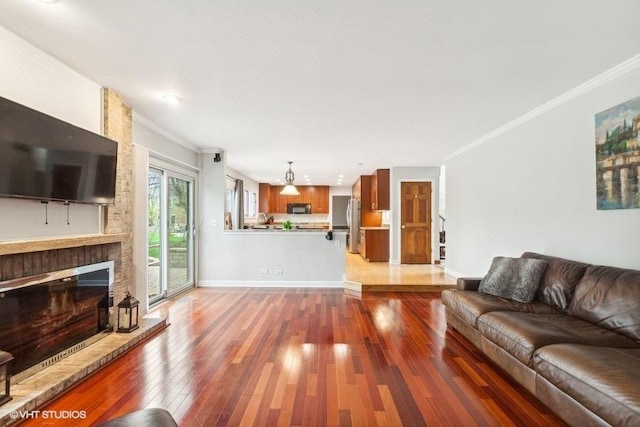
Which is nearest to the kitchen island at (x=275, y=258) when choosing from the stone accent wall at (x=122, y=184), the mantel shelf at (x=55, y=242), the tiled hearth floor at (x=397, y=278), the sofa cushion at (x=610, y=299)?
the tiled hearth floor at (x=397, y=278)

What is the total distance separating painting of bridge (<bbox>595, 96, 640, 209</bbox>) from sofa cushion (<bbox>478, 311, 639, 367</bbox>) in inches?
44.5

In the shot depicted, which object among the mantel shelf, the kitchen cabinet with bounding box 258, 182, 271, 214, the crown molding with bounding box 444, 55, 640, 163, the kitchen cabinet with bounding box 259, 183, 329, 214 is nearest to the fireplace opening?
the mantel shelf

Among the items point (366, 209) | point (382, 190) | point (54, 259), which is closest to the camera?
point (54, 259)

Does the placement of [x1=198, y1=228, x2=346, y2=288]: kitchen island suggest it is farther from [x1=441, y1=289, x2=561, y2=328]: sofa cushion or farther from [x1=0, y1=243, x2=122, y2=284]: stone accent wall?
[x1=441, y1=289, x2=561, y2=328]: sofa cushion

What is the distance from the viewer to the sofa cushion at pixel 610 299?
2.27 m

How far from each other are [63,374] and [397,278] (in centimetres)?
491

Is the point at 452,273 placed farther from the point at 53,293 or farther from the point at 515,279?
the point at 53,293

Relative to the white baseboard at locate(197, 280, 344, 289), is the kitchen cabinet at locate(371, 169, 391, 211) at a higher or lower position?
higher

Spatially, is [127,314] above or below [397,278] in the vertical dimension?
above

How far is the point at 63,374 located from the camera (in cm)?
Answer: 236

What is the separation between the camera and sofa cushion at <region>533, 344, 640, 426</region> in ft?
5.01

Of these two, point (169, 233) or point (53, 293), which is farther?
point (169, 233)

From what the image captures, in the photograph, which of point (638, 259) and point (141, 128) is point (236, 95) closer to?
point (141, 128)

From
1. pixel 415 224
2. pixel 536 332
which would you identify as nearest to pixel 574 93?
pixel 536 332
